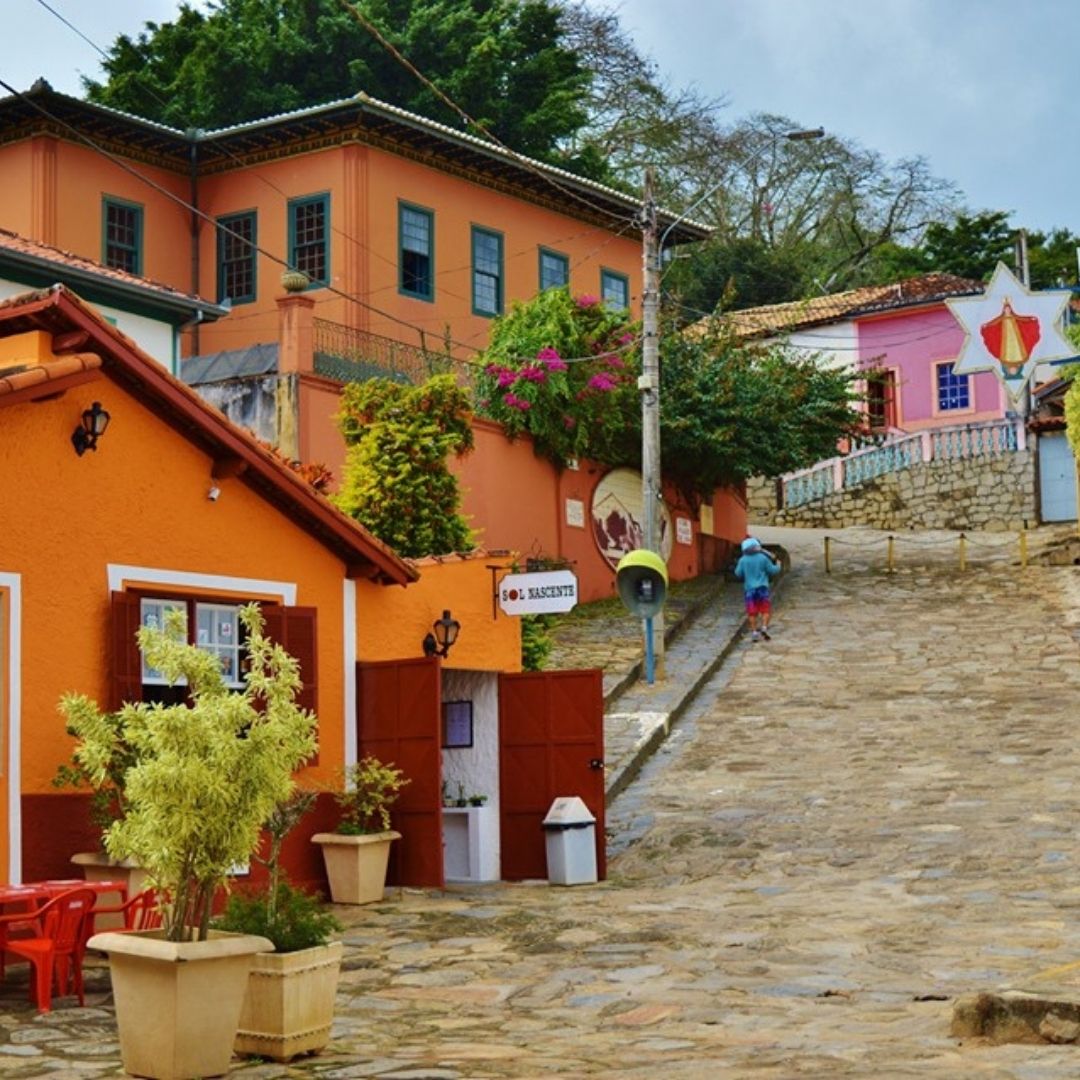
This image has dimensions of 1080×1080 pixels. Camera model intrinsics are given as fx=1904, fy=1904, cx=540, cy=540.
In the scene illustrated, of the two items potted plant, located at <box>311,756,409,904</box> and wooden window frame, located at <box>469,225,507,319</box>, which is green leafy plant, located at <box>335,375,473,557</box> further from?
wooden window frame, located at <box>469,225,507,319</box>

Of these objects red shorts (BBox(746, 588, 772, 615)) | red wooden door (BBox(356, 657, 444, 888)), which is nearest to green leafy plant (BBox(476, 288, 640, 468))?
red shorts (BBox(746, 588, 772, 615))

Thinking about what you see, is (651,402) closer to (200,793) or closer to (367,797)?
(367,797)

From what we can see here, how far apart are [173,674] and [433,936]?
452cm

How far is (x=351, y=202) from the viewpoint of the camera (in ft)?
98.9

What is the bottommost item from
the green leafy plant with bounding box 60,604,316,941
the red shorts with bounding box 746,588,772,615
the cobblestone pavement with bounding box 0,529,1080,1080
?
the cobblestone pavement with bounding box 0,529,1080,1080

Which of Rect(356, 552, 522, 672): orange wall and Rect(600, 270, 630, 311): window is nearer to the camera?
Rect(356, 552, 522, 672): orange wall

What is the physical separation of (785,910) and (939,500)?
89.7 feet

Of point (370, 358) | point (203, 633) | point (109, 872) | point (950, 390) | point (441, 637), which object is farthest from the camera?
point (950, 390)

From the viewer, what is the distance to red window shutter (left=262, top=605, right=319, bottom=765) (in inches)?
565

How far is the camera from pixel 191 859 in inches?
336

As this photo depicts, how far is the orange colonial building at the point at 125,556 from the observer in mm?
12117

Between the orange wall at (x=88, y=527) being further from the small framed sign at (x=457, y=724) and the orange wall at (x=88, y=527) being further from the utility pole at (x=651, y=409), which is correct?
the utility pole at (x=651, y=409)

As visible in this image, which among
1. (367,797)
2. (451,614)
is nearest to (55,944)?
(367,797)

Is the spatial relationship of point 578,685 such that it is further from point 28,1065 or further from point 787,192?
point 787,192
